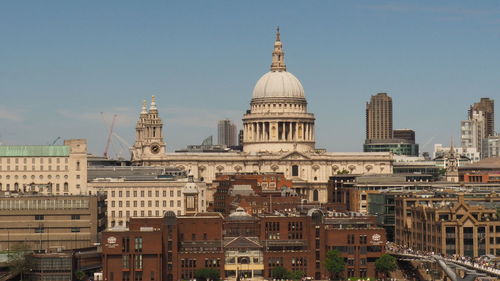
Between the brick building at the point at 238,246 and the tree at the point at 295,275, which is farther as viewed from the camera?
the tree at the point at 295,275

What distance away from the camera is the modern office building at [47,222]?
570 feet

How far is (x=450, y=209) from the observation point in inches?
6678

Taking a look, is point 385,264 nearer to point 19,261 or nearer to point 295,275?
point 295,275

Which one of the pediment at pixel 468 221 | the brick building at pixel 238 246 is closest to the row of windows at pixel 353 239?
the brick building at pixel 238 246

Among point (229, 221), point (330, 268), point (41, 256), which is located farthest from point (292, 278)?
point (41, 256)

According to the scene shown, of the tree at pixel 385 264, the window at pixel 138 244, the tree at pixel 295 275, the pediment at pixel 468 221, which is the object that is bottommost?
the tree at pixel 295 275

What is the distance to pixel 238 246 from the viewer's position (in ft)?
534

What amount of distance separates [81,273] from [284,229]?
25330 millimetres

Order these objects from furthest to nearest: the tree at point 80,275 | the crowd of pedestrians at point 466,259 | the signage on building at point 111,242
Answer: the tree at point 80,275 < the signage on building at point 111,242 < the crowd of pedestrians at point 466,259

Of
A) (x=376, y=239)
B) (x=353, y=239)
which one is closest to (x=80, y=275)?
(x=353, y=239)

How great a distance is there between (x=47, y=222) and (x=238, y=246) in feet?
89.6

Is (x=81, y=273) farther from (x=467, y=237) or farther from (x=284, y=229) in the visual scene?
(x=467, y=237)

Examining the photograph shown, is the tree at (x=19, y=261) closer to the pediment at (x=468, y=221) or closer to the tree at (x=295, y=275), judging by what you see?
the tree at (x=295, y=275)

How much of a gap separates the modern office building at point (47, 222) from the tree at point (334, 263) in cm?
3276
